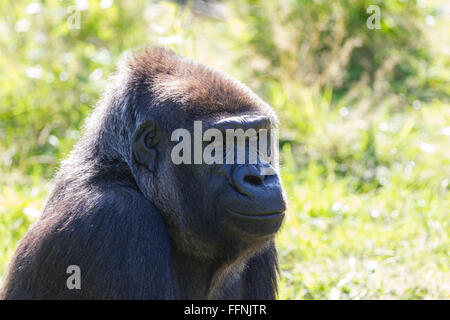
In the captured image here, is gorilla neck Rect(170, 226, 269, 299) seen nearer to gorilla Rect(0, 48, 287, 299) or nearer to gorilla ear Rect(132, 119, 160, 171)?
gorilla Rect(0, 48, 287, 299)

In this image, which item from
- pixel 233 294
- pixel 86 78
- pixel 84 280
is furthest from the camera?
pixel 86 78

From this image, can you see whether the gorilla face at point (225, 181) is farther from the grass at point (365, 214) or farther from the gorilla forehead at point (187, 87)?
the grass at point (365, 214)

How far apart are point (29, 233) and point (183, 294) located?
1.06 metres

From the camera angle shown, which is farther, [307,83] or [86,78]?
[307,83]

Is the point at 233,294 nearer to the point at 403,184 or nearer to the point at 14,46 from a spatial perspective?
the point at 403,184

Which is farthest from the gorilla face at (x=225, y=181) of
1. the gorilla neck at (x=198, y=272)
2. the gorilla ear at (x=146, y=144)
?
the gorilla neck at (x=198, y=272)

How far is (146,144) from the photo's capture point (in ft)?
13.8

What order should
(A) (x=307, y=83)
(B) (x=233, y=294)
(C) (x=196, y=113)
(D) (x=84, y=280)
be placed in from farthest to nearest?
(A) (x=307, y=83) < (B) (x=233, y=294) < (C) (x=196, y=113) < (D) (x=84, y=280)

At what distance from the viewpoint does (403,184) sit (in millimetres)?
7238

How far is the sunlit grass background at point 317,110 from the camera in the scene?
19.5 ft

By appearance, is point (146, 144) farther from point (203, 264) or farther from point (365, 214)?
point (365, 214)

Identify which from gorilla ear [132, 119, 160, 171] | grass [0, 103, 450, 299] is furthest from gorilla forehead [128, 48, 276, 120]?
grass [0, 103, 450, 299]

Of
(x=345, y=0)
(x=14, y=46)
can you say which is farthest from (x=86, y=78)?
(x=345, y=0)

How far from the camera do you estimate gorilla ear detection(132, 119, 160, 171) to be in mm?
4164
